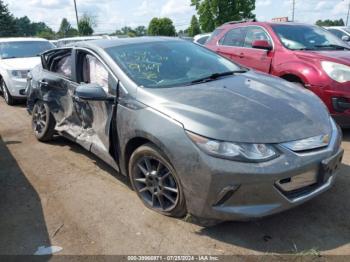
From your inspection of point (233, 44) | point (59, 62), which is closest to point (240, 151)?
point (59, 62)

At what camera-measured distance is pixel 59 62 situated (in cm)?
521

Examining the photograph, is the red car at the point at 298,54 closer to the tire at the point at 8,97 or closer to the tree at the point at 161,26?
the tire at the point at 8,97

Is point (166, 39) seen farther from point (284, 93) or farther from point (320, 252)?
point (320, 252)

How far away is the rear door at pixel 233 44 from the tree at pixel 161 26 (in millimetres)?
44482

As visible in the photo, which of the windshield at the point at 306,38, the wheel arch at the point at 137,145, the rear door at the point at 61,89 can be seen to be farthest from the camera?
the windshield at the point at 306,38

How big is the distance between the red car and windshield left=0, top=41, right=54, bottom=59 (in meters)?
4.76

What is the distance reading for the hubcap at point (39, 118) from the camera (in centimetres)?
553

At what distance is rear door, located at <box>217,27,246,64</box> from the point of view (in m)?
6.96

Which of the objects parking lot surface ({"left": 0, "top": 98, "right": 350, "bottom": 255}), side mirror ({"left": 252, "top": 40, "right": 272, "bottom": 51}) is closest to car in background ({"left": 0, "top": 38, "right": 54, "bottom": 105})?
parking lot surface ({"left": 0, "top": 98, "right": 350, "bottom": 255})

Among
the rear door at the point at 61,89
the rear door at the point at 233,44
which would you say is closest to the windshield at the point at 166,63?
the rear door at the point at 61,89

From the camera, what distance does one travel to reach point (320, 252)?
285 centimetres

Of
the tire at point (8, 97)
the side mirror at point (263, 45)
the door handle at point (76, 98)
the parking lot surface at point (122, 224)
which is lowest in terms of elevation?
the parking lot surface at point (122, 224)

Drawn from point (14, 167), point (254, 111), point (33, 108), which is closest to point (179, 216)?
point (254, 111)

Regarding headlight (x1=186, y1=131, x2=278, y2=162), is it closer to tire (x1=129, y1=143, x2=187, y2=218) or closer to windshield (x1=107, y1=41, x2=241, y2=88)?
tire (x1=129, y1=143, x2=187, y2=218)
